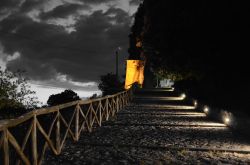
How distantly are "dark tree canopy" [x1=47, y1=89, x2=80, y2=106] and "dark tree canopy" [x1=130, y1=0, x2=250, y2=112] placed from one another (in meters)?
23.2

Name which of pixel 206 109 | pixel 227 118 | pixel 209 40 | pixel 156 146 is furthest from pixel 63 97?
pixel 156 146

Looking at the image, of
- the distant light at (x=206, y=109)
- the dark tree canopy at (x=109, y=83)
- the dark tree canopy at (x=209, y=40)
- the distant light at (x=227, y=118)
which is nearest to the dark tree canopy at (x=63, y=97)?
the dark tree canopy at (x=109, y=83)

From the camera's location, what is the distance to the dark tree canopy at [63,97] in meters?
42.9

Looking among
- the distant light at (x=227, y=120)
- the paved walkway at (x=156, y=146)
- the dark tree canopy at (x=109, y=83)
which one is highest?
the dark tree canopy at (x=109, y=83)

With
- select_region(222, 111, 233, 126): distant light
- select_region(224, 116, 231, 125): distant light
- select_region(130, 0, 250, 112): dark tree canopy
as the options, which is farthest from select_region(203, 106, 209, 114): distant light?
select_region(224, 116, 231, 125): distant light

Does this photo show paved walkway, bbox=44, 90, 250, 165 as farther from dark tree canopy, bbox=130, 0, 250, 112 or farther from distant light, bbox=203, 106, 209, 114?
distant light, bbox=203, 106, 209, 114

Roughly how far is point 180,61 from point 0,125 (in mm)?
16739

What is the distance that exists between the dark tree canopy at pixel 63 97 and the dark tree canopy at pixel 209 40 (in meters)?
23.2

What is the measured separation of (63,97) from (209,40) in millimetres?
30115

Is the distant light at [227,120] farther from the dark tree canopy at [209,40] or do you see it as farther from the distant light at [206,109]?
the distant light at [206,109]

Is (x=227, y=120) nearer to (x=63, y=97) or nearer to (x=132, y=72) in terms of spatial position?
(x=63, y=97)

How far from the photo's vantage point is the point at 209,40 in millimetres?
17453

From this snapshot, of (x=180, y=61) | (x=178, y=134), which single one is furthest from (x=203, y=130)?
(x=180, y=61)

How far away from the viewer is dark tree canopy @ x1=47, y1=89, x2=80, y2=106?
42.9 metres
